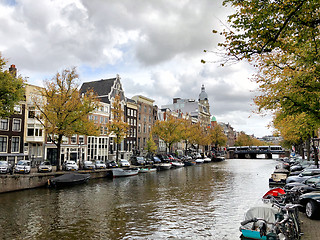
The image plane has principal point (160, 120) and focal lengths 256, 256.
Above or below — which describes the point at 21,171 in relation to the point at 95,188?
above

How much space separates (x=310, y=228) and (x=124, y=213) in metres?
12.7

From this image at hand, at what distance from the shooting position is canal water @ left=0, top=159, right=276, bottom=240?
15.7m

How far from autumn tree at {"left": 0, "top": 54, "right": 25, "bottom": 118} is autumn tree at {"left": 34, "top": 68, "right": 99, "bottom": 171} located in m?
6.69

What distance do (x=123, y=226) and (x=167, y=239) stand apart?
3679 mm

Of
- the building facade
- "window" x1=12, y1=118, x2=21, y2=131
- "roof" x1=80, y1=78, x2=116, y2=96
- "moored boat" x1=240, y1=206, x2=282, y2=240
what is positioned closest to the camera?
"moored boat" x1=240, y1=206, x2=282, y2=240

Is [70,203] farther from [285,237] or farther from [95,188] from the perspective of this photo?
[285,237]

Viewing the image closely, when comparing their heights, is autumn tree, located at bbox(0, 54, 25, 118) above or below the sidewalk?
above

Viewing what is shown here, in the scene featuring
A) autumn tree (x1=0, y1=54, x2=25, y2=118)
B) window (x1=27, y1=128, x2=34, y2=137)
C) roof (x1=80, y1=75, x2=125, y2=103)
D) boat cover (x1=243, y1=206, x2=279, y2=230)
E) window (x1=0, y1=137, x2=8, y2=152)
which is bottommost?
boat cover (x1=243, y1=206, x2=279, y2=230)

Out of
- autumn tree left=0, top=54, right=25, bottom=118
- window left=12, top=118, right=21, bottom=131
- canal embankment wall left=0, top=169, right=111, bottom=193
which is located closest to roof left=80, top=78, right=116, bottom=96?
window left=12, top=118, right=21, bottom=131

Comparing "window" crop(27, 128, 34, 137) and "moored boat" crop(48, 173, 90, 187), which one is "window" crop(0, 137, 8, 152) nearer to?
"window" crop(27, 128, 34, 137)

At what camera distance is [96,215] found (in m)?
19.6

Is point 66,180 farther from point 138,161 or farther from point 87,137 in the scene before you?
point 87,137

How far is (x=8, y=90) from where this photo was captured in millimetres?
27812

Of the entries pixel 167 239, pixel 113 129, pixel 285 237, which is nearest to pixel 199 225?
pixel 167 239
